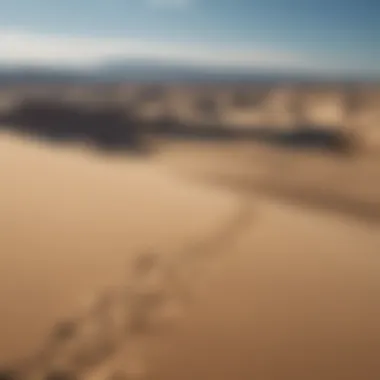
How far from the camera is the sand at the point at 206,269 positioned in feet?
7.88

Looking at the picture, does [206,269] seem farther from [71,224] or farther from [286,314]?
[71,224]

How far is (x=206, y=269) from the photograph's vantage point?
3.05 metres

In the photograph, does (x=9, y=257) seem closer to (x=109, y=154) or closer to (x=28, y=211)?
(x=28, y=211)

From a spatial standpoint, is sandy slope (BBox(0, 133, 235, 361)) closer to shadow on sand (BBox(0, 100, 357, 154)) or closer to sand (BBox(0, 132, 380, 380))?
sand (BBox(0, 132, 380, 380))

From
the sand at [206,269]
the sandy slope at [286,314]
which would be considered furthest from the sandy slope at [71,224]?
the sandy slope at [286,314]

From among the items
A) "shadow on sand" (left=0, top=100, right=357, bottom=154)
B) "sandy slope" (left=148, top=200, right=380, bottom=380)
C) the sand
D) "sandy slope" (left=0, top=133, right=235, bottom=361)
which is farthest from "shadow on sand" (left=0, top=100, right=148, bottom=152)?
"sandy slope" (left=148, top=200, right=380, bottom=380)

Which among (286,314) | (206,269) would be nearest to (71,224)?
(206,269)

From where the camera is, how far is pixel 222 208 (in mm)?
4000

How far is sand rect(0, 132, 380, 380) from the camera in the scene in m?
2.40

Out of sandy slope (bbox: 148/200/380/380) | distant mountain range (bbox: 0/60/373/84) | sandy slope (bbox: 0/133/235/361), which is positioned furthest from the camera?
distant mountain range (bbox: 0/60/373/84)

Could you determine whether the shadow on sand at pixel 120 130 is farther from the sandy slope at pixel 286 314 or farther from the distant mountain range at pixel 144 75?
the sandy slope at pixel 286 314

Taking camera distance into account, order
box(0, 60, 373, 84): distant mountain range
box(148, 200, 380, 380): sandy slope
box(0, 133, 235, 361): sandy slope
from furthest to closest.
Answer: box(0, 60, 373, 84): distant mountain range
box(0, 133, 235, 361): sandy slope
box(148, 200, 380, 380): sandy slope

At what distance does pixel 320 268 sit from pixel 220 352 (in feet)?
3.22

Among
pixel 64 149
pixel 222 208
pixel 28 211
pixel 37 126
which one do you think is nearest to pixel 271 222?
pixel 222 208
